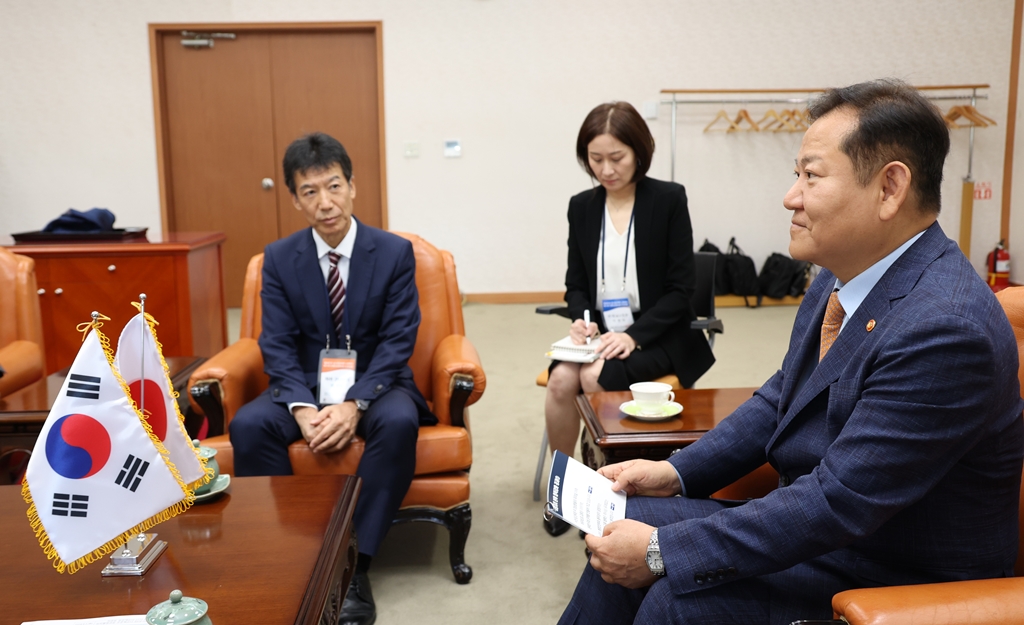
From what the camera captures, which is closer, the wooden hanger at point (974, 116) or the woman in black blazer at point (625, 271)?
the woman in black blazer at point (625, 271)

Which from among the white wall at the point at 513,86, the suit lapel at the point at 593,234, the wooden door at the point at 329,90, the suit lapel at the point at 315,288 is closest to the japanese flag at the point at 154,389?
the suit lapel at the point at 315,288

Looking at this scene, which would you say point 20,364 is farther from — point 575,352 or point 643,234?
point 643,234

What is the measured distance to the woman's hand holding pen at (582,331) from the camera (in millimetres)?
2811

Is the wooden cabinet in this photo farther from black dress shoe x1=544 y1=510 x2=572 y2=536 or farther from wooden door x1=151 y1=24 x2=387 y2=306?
wooden door x1=151 y1=24 x2=387 y2=306

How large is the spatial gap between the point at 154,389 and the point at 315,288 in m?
1.07

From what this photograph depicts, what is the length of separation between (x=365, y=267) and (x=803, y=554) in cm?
171

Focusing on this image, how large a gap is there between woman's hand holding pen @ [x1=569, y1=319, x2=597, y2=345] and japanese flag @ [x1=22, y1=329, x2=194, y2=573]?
1.65 m

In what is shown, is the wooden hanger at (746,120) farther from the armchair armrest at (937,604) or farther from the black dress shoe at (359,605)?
the armchair armrest at (937,604)

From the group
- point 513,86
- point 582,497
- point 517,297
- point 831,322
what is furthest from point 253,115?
point 831,322

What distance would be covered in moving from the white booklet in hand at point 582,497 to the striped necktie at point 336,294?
1196 millimetres

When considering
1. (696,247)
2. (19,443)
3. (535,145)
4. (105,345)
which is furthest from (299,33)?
(105,345)

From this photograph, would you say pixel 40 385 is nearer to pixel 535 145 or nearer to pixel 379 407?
pixel 379 407

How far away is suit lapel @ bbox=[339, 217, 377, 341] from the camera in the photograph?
8.43ft

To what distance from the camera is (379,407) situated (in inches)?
91.9
